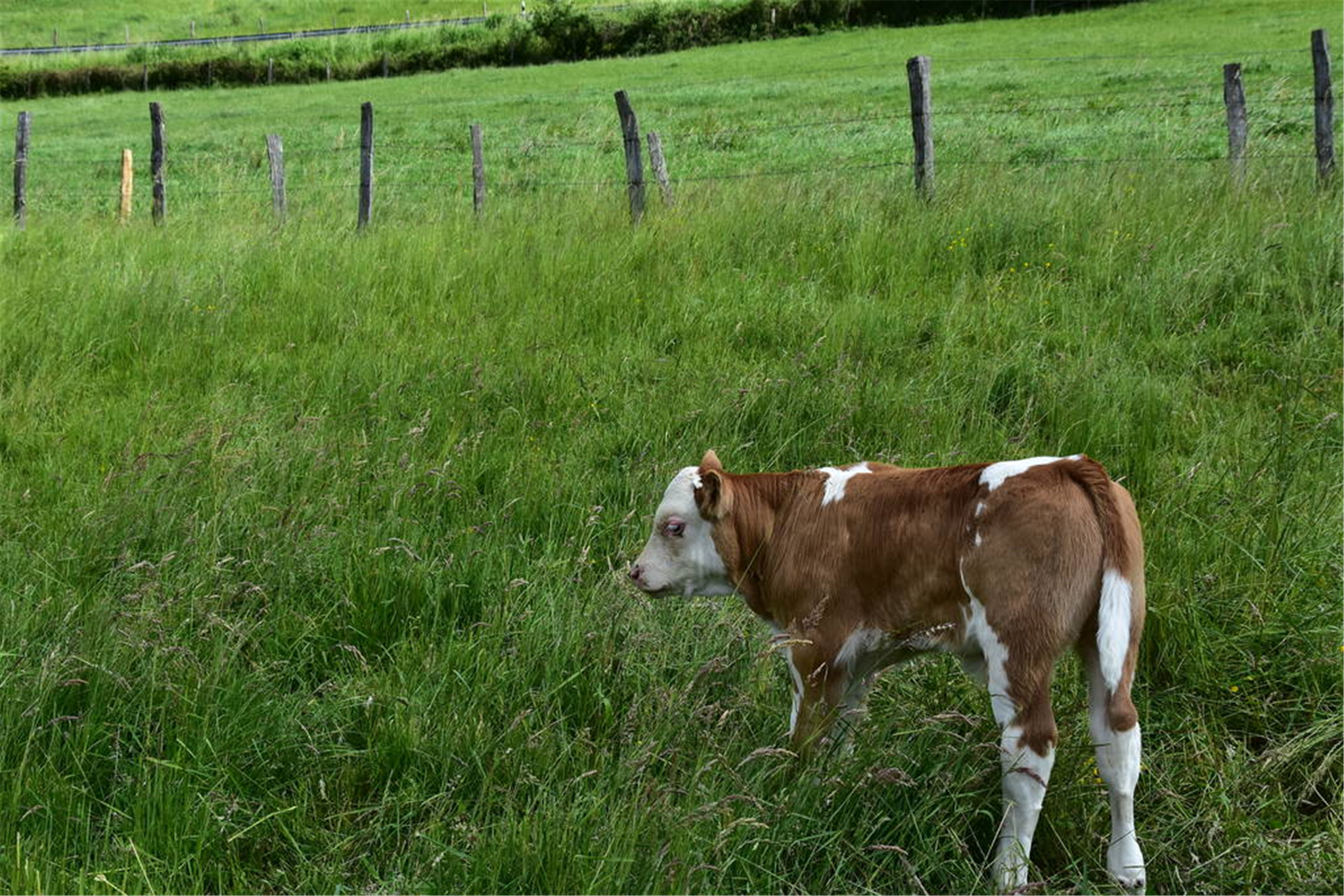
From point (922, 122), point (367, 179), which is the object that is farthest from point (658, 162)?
point (367, 179)

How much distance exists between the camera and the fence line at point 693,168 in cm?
1052

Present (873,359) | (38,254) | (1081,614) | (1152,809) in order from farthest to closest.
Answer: (38,254) < (873,359) < (1152,809) < (1081,614)

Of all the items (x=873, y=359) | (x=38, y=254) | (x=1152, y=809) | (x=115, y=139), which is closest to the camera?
(x=1152, y=809)

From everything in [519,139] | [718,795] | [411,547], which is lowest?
[718,795]

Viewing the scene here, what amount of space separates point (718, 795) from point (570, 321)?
508 centimetres

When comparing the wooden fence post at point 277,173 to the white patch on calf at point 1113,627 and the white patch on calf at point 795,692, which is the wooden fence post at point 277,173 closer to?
the white patch on calf at point 795,692

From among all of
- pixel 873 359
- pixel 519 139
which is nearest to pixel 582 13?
pixel 519 139

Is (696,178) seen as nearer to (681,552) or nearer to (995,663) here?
(681,552)

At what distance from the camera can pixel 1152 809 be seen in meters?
3.28

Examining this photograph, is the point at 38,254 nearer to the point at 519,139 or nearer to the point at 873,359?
the point at 873,359

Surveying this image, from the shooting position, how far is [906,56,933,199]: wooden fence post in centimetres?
1028

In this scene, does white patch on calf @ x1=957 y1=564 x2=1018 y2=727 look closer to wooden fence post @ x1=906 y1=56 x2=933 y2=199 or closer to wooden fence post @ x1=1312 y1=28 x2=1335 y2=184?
wooden fence post @ x1=906 y1=56 x2=933 y2=199

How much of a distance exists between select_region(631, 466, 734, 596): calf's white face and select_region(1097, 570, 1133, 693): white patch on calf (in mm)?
1246

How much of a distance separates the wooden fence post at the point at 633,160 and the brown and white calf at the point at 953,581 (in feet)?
22.1
